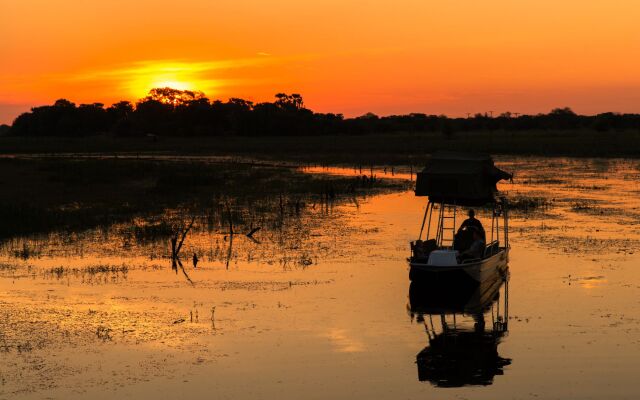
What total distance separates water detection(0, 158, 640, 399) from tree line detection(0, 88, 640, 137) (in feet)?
369

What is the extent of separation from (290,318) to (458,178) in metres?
7.12

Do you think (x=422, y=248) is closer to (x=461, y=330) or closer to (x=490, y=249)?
(x=490, y=249)

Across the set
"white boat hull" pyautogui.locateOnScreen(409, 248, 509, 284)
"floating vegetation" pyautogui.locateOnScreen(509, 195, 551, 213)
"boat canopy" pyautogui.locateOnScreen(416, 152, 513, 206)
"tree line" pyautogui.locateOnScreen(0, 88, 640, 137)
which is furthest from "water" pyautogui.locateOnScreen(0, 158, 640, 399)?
"tree line" pyautogui.locateOnScreen(0, 88, 640, 137)

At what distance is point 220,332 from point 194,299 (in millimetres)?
3678

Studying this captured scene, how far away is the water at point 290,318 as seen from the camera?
15523mm

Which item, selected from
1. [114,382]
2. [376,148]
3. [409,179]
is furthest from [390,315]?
[376,148]

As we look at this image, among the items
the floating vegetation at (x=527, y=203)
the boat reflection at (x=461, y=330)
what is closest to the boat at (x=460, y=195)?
the boat reflection at (x=461, y=330)

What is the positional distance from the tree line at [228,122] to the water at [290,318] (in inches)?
4430

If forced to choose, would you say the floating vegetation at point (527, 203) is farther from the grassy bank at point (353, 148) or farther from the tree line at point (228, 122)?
the tree line at point (228, 122)

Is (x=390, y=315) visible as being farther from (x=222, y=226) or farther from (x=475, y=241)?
(x=222, y=226)

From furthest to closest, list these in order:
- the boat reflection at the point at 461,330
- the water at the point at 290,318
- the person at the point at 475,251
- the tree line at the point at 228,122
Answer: the tree line at the point at 228,122, the person at the point at 475,251, the boat reflection at the point at 461,330, the water at the point at 290,318

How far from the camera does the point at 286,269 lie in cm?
2677

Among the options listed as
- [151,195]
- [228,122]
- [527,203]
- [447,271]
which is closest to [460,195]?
[447,271]

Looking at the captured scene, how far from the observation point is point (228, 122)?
519ft
